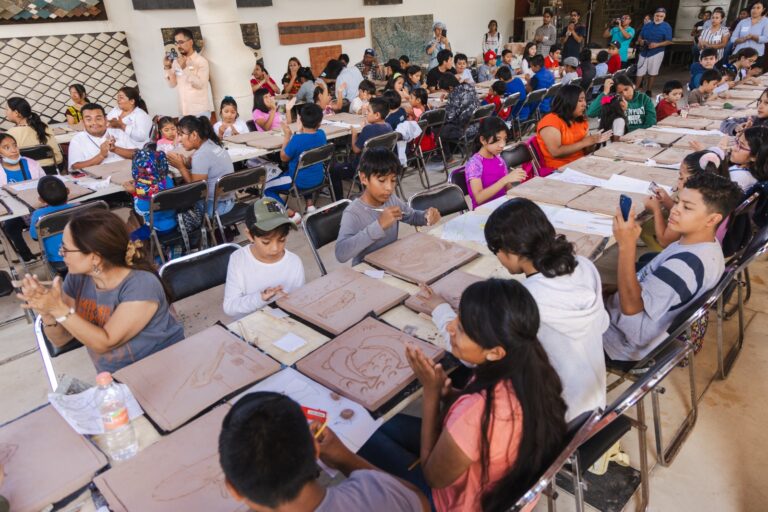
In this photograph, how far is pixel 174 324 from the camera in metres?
1.85

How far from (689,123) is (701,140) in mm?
614

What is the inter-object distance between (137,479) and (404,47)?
10.6m

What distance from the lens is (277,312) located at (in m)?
1.82

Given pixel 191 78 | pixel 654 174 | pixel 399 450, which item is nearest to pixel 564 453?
pixel 399 450

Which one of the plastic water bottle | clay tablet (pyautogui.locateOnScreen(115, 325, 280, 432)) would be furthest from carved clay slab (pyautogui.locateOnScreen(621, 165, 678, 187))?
the plastic water bottle

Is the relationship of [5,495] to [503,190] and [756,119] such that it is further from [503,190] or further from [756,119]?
[756,119]

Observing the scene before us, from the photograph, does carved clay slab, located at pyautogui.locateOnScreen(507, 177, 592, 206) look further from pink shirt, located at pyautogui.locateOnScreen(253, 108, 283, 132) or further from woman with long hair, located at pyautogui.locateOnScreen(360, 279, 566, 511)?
pink shirt, located at pyautogui.locateOnScreen(253, 108, 283, 132)

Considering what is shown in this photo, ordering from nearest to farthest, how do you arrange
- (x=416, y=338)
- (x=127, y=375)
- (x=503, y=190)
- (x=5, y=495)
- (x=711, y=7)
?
1. (x=5, y=495)
2. (x=127, y=375)
3. (x=416, y=338)
4. (x=503, y=190)
5. (x=711, y=7)

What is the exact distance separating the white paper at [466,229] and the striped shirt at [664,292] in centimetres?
72

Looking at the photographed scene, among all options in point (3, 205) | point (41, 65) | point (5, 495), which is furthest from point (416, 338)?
point (41, 65)

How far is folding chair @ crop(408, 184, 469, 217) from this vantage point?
283 centimetres

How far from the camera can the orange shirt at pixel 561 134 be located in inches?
143

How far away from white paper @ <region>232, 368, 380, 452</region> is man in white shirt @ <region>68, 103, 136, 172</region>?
3476mm

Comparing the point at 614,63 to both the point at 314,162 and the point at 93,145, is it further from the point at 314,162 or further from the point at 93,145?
the point at 93,145
